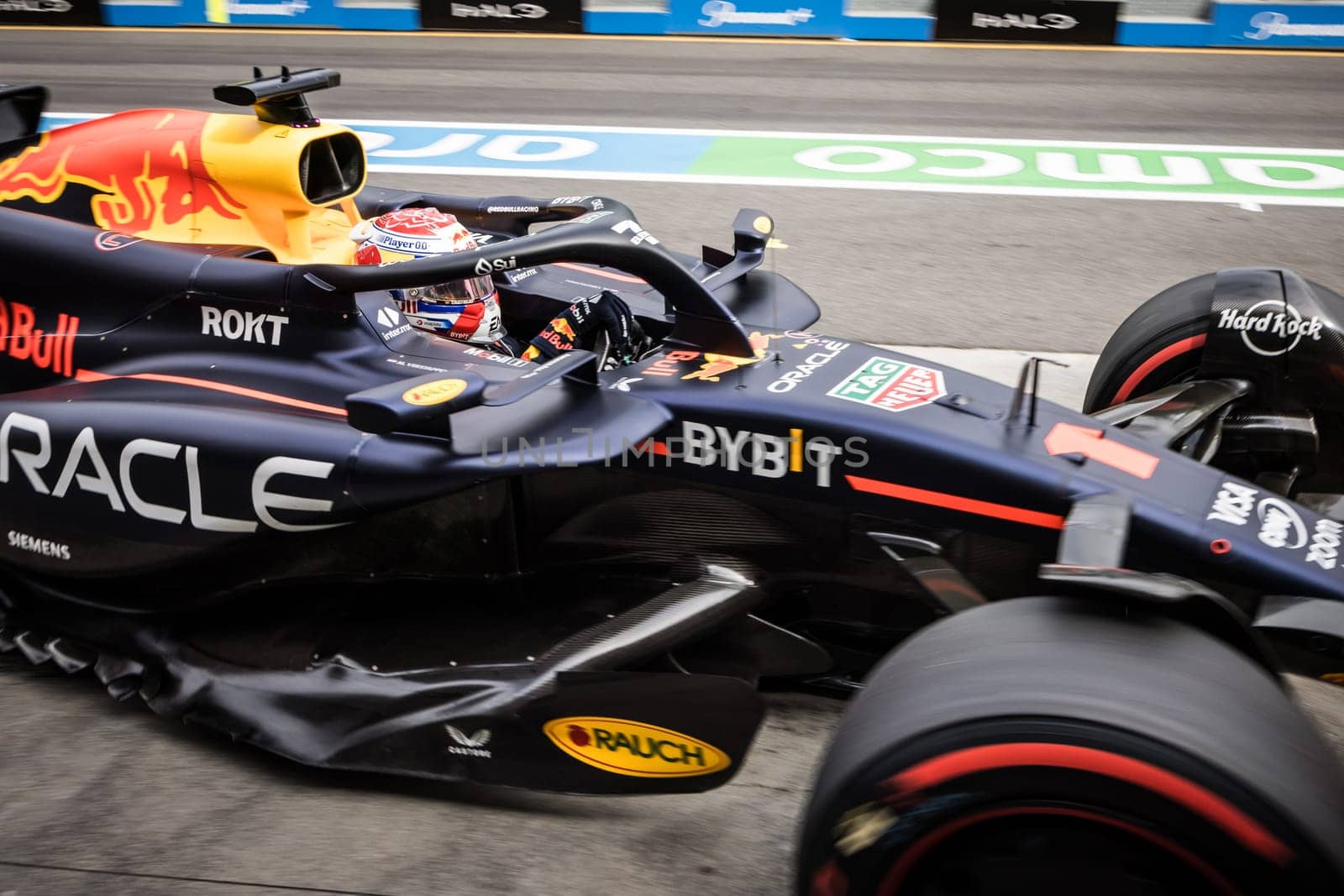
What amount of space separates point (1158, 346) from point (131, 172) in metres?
3.30

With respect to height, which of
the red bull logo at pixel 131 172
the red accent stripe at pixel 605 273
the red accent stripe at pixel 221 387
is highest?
the red bull logo at pixel 131 172

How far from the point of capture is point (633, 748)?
2732 millimetres

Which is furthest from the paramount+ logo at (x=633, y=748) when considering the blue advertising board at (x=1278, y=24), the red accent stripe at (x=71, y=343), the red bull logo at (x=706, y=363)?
the blue advertising board at (x=1278, y=24)

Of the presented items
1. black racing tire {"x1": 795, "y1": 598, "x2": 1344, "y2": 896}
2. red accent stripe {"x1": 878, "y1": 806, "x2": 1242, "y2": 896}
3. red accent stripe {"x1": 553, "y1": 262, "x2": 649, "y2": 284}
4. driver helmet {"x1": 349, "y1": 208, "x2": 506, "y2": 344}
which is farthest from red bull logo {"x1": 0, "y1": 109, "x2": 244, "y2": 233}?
red accent stripe {"x1": 878, "y1": 806, "x2": 1242, "y2": 896}

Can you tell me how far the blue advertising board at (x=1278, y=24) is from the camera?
1304 cm

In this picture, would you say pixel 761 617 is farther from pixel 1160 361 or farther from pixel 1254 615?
pixel 1160 361

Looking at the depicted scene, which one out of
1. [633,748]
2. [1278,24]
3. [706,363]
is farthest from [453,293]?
[1278,24]

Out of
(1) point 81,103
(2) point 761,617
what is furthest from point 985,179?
(1) point 81,103

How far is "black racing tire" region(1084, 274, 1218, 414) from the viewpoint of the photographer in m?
3.89

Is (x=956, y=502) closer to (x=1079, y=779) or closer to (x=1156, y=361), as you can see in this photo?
(x=1079, y=779)

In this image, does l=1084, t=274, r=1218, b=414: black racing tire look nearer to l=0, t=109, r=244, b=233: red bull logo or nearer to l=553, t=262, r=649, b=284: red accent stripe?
Answer: l=553, t=262, r=649, b=284: red accent stripe

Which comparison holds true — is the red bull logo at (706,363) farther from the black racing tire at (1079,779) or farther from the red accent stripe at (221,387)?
the black racing tire at (1079,779)

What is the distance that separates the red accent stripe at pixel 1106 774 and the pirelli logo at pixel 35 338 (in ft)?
9.15

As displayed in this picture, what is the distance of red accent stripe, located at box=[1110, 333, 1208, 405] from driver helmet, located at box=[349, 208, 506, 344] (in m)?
2.05
